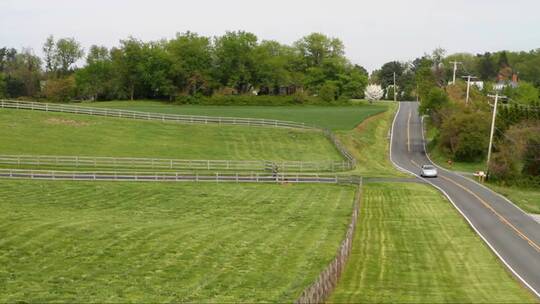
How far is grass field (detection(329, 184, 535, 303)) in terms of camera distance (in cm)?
2628

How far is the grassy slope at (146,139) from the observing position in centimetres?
7612

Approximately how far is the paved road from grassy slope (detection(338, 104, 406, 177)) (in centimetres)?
322

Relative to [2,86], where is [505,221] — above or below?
below

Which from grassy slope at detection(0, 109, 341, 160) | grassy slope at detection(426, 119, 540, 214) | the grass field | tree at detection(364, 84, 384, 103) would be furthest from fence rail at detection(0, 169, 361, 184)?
tree at detection(364, 84, 384, 103)

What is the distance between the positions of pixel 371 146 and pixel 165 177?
133 feet

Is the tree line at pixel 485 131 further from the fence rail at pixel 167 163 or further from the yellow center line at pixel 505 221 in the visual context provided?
the fence rail at pixel 167 163

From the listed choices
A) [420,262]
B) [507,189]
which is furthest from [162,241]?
[507,189]

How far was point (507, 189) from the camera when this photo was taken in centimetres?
6456

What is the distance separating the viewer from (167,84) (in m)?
150

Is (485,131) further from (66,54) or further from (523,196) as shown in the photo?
(66,54)

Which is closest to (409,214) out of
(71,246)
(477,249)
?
(477,249)

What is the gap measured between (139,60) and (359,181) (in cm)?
10571

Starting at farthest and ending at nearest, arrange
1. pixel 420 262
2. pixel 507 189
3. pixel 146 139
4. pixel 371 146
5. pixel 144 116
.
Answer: pixel 144 116, pixel 371 146, pixel 146 139, pixel 507 189, pixel 420 262

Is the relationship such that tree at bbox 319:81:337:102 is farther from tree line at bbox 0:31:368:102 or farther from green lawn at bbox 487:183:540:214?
green lawn at bbox 487:183:540:214
